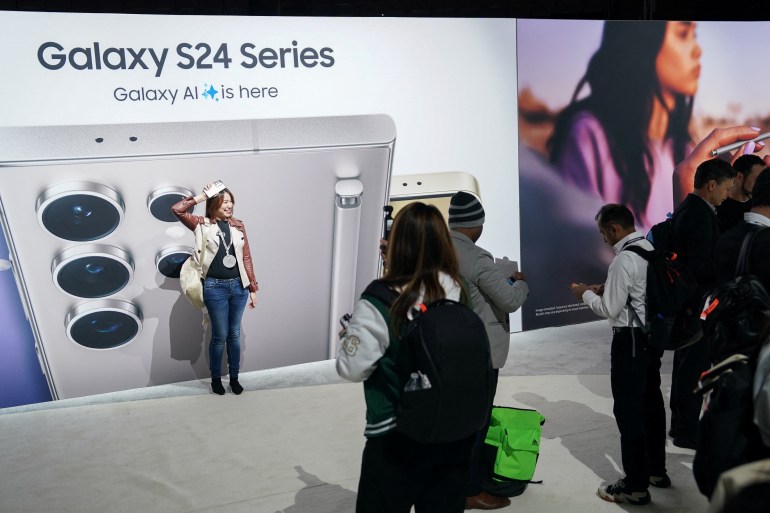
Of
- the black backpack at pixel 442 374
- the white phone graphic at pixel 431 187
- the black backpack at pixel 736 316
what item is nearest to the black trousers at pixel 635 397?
the black backpack at pixel 736 316

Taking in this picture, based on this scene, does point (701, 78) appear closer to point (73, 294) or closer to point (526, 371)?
point (526, 371)

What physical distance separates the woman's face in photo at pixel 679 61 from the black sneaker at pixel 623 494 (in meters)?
4.37

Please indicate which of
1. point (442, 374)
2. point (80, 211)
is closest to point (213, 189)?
point (80, 211)

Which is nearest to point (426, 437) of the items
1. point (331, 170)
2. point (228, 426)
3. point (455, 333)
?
point (455, 333)

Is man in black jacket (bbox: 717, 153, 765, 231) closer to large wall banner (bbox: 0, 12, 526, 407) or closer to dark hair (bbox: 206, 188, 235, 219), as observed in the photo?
large wall banner (bbox: 0, 12, 526, 407)

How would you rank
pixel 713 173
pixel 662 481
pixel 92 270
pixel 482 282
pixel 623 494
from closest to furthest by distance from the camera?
pixel 482 282
pixel 623 494
pixel 662 481
pixel 713 173
pixel 92 270

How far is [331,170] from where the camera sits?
5.34 metres

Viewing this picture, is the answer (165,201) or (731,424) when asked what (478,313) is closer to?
(731,424)

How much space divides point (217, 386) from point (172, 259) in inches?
33.8

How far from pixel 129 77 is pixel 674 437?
3.78m

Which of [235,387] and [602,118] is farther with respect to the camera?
[602,118]

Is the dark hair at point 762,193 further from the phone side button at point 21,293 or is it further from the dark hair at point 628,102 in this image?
the phone side button at point 21,293

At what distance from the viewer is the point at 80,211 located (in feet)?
16.2

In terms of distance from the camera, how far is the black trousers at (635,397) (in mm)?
3205
